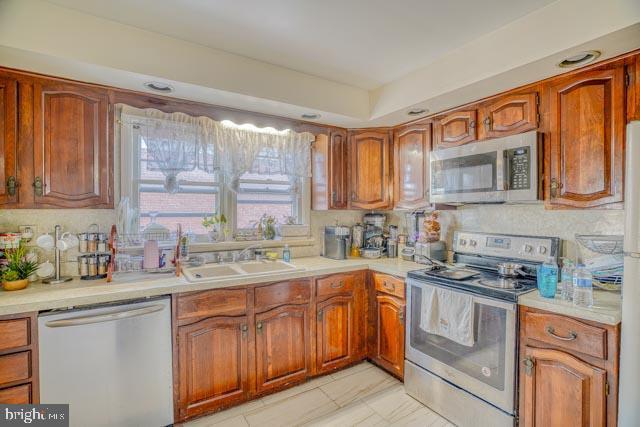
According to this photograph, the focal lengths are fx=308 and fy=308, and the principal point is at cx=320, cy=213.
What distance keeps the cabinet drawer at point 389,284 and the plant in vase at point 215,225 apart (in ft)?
4.46

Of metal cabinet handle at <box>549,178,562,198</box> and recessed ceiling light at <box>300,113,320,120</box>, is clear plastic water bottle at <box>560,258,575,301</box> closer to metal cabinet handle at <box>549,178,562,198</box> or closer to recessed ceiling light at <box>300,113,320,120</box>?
metal cabinet handle at <box>549,178,562,198</box>

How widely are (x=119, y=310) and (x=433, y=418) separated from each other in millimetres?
2070

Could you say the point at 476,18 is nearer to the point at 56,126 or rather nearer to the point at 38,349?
the point at 56,126

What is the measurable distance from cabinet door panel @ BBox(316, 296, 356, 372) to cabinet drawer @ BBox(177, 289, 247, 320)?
0.65m

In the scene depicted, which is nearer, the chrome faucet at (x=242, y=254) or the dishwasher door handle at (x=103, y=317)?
the dishwasher door handle at (x=103, y=317)

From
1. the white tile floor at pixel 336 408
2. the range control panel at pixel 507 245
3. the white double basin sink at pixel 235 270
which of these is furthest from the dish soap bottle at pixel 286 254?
the range control panel at pixel 507 245

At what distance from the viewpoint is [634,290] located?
4.34ft

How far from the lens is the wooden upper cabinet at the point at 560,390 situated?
143cm

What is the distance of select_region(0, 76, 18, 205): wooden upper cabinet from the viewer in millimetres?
1753

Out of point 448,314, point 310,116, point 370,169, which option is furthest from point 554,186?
point 310,116

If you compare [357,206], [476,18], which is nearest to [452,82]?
[476,18]

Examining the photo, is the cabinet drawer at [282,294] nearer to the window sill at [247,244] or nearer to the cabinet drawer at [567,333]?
the window sill at [247,244]

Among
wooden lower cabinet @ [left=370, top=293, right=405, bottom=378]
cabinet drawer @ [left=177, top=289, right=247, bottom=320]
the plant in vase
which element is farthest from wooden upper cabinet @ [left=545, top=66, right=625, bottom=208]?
the plant in vase

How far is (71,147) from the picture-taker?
193 cm
